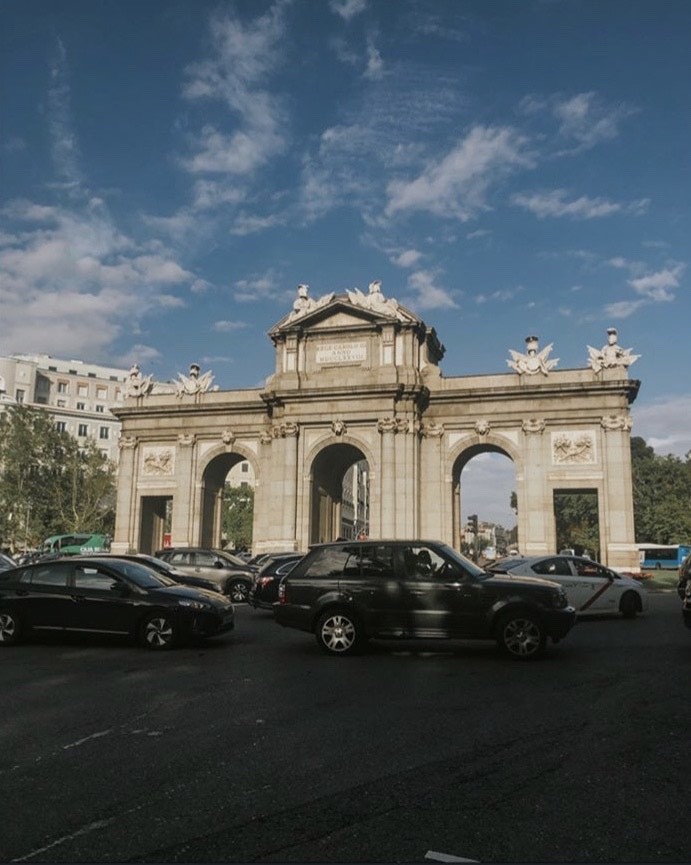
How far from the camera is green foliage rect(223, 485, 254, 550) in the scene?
81.2 meters

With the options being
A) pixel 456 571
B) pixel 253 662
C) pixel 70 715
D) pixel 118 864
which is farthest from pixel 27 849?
pixel 456 571

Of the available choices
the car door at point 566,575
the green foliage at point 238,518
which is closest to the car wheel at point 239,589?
the car door at point 566,575

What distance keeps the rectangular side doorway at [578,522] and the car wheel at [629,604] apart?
59.2 m

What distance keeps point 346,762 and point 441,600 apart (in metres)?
5.43

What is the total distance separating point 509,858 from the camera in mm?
3766

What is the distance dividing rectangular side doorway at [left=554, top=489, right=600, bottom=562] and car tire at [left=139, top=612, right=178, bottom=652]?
2676 inches

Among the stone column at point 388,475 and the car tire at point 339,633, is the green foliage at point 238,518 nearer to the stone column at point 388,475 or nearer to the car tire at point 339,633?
the stone column at point 388,475

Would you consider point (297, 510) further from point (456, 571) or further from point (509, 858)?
point (509, 858)

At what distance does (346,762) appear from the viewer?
5.42 meters

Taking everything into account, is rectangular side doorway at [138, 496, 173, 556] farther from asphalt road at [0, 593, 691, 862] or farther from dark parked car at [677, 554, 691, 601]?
dark parked car at [677, 554, 691, 601]

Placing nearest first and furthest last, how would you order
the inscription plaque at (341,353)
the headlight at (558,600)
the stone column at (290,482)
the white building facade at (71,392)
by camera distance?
the headlight at (558,600), the stone column at (290,482), the inscription plaque at (341,353), the white building facade at (71,392)

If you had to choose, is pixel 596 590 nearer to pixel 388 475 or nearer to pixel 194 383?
pixel 388 475

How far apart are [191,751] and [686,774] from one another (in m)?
3.86

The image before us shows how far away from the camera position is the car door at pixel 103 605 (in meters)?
11.8
